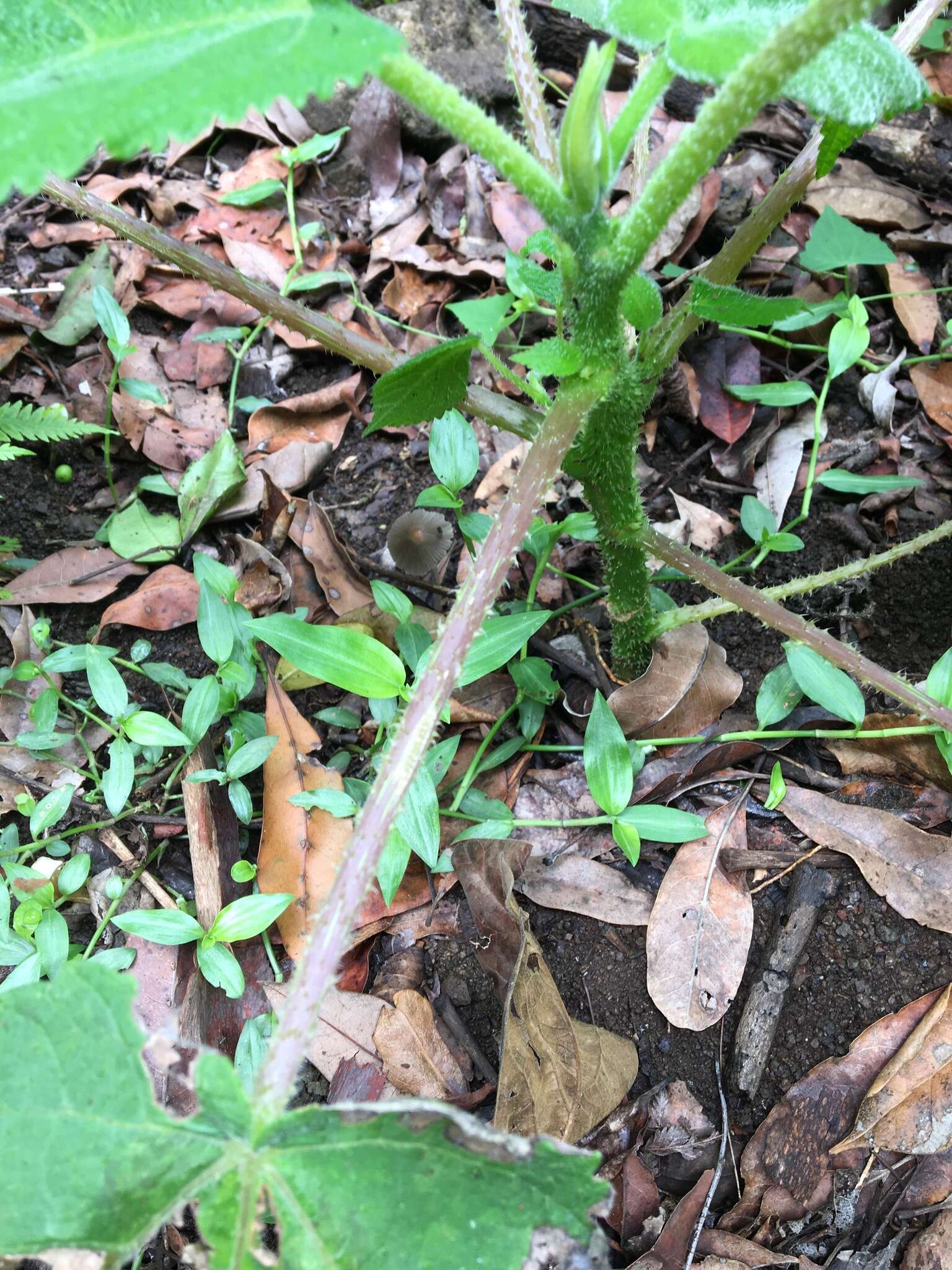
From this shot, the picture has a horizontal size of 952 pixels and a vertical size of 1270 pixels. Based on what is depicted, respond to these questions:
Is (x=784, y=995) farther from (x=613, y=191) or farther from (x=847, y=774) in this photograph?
(x=613, y=191)

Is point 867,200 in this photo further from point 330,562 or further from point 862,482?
point 330,562

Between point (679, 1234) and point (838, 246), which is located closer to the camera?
point (679, 1234)

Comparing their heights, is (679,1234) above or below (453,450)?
below

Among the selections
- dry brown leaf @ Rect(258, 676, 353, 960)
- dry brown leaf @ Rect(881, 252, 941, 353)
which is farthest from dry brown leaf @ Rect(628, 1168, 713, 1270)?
dry brown leaf @ Rect(881, 252, 941, 353)

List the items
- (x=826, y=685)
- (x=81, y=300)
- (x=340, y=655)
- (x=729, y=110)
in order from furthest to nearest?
(x=81, y=300) → (x=826, y=685) → (x=340, y=655) → (x=729, y=110)

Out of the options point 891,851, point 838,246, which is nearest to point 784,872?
point 891,851

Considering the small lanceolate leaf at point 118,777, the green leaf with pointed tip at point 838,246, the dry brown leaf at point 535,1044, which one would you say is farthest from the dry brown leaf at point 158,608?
the green leaf with pointed tip at point 838,246
